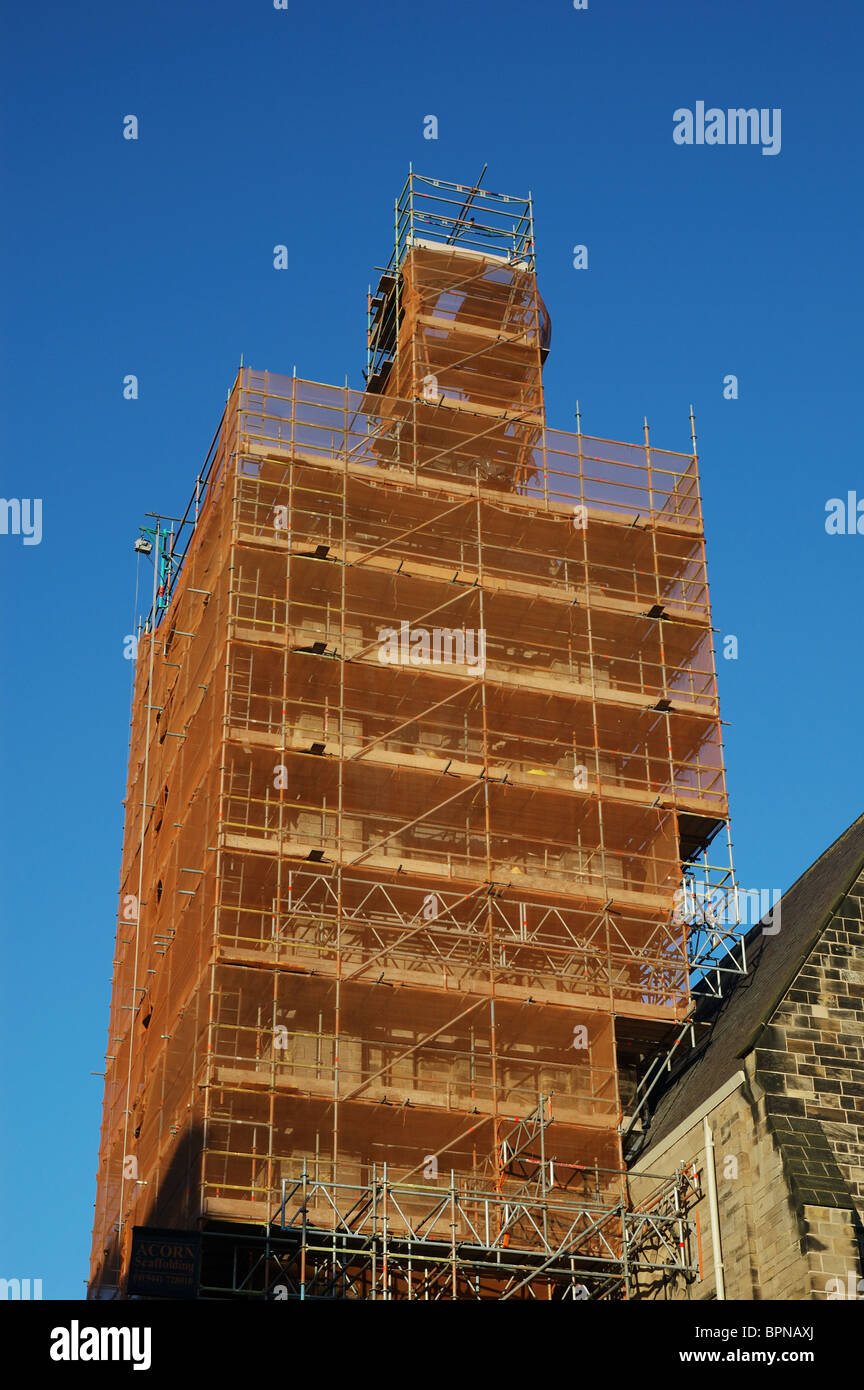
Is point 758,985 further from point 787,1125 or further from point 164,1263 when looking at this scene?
point 164,1263

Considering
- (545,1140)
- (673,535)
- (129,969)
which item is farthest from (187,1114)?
(673,535)

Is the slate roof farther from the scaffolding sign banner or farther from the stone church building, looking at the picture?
the scaffolding sign banner

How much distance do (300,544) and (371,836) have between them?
5.96 meters

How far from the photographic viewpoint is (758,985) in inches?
1435

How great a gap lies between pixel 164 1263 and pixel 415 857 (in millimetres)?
10298

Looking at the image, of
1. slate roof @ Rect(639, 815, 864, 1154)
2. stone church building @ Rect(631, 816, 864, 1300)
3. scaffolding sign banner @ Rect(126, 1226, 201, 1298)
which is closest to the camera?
scaffolding sign banner @ Rect(126, 1226, 201, 1298)

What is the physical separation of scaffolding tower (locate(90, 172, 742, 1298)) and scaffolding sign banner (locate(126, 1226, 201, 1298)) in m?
0.97

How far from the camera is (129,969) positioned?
4372 cm

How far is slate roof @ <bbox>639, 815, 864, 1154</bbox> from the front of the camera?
34.3m

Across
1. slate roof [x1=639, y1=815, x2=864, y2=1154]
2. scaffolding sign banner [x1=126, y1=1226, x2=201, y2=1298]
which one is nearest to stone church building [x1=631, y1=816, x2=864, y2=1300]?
slate roof [x1=639, y1=815, x2=864, y2=1154]

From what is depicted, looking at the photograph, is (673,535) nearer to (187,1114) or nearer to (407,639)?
(407,639)

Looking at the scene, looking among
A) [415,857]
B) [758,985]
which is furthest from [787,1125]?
[415,857]

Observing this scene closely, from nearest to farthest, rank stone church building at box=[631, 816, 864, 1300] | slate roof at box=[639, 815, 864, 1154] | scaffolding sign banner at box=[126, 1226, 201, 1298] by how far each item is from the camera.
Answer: scaffolding sign banner at box=[126, 1226, 201, 1298]
stone church building at box=[631, 816, 864, 1300]
slate roof at box=[639, 815, 864, 1154]
